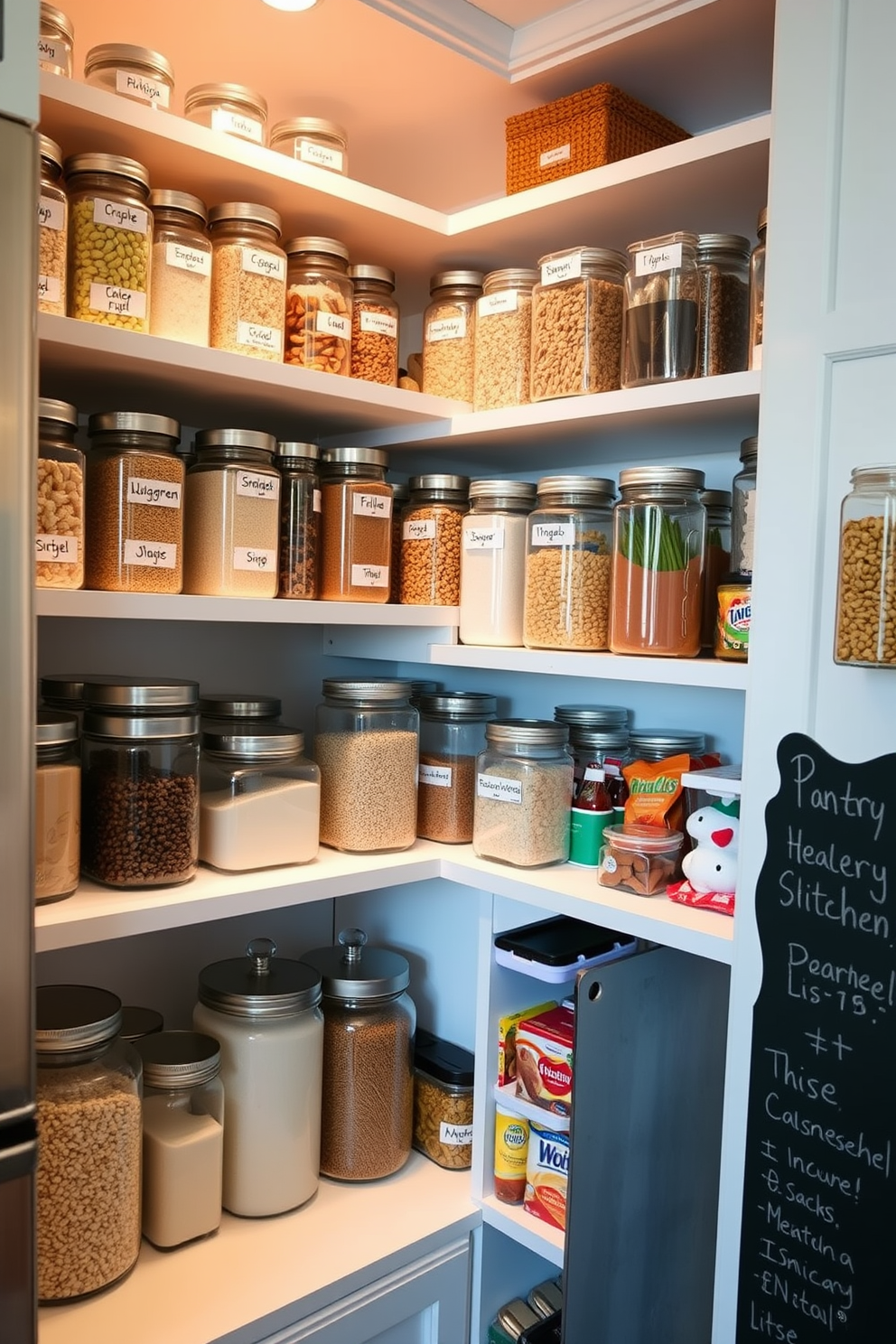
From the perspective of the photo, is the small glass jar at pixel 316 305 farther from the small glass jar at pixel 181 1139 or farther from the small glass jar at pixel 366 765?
the small glass jar at pixel 181 1139

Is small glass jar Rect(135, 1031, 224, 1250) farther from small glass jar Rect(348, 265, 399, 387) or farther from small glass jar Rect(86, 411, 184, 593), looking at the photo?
small glass jar Rect(348, 265, 399, 387)

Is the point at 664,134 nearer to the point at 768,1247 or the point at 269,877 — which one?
the point at 269,877

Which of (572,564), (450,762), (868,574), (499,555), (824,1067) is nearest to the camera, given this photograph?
(868,574)

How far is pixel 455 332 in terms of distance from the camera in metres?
1.59

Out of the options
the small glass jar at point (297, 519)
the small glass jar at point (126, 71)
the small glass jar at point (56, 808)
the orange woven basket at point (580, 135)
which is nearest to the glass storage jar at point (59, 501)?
the small glass jar at point (56, 808)

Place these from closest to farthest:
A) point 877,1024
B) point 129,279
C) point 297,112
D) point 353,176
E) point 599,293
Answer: point 877,1024, point 129,279, point 599,293, point 297,112, point 353,176

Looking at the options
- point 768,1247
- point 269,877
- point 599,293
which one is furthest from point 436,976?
point 599,293

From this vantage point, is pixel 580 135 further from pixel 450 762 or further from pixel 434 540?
pixel 450 762

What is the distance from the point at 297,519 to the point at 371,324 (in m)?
0.32

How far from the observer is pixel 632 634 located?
52.0 inches

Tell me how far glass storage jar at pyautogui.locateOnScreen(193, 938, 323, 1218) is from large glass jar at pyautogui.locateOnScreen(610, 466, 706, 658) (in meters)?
0.70

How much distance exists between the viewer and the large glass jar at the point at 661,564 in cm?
130

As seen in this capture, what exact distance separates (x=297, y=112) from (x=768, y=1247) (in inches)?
66.4

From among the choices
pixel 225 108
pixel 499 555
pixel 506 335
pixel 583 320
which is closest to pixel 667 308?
pixel 583 320
